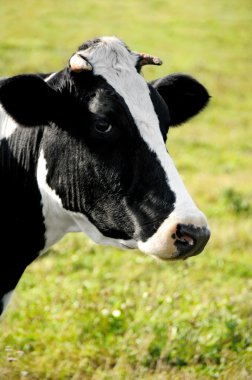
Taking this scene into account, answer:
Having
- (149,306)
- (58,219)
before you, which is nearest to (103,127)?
(58,219)

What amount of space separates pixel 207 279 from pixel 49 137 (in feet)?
11.6

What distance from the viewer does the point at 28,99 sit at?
366cm

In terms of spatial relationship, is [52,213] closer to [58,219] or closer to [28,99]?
[58,219]

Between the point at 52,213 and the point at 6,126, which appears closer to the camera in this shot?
the point at 52,213

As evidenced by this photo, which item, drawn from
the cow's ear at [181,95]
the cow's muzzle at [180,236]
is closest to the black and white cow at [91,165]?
the cow's muzzle at [180,236]

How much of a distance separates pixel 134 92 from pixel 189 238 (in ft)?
2.86

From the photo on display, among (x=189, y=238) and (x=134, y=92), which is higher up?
(x=134, y=92)

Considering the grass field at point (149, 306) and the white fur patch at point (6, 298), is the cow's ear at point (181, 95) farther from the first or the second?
the grass field at point (149, 306)

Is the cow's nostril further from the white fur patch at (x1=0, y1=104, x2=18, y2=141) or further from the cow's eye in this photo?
the white fur patch at (x1=0, y1=104, x2=18, y2=141)

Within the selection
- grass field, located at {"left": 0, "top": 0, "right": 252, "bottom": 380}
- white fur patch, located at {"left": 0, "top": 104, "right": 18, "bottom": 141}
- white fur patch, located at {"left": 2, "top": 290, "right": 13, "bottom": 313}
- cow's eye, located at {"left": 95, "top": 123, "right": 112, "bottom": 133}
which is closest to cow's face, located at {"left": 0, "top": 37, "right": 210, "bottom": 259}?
cow's eye, located at {"left": 95, "top": 123, "right": 112, "bottom": 133}

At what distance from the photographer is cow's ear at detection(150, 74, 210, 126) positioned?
14.3 feet

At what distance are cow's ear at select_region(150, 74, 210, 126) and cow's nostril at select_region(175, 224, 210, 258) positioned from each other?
4.55 ft

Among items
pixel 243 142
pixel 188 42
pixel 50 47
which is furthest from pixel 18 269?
pixel 188 42

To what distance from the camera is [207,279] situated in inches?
271
